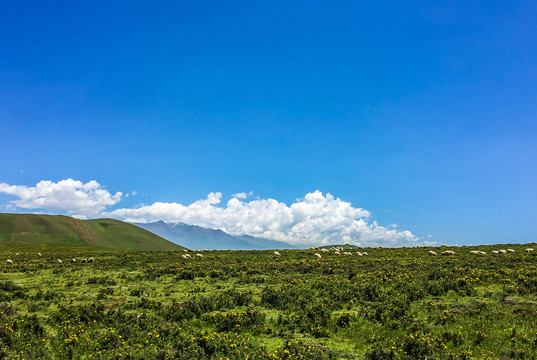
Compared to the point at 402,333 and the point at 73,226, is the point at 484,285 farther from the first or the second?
the point at 73,226

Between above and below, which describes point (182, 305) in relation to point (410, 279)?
below

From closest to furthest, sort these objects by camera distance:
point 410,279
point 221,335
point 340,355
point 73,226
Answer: point 340,355 < point 221,335 < point 410,279 < point 73,226

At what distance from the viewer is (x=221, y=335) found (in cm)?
1559

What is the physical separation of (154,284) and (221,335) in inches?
645

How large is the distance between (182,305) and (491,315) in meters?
19.9

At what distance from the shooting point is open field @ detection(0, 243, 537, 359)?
46.0 ft

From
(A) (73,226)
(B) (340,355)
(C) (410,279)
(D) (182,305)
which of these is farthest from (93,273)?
(A) (73,226)

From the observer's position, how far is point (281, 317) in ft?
60.5

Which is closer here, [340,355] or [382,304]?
[340,355]

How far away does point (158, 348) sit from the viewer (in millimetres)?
14352

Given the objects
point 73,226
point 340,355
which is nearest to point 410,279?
point 340,355

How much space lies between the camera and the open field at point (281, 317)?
46.0 ft

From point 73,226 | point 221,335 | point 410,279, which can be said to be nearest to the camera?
point 221,335

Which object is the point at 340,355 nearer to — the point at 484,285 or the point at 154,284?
the point at 484,285
